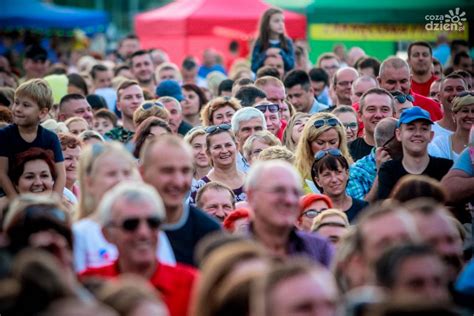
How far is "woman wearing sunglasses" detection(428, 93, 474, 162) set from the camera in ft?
36.6

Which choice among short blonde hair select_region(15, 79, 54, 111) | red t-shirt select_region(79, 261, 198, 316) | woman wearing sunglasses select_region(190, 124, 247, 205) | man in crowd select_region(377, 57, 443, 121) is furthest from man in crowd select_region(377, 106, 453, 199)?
red t-shirt select_region(79, 261, 198, 316)

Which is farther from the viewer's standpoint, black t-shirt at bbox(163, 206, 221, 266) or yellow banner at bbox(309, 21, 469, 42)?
yellow banner at bbox(309, 21, 469, 42)

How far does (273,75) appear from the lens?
15672 mm

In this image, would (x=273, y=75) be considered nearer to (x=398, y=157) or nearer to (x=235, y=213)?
(x=398, y=157)

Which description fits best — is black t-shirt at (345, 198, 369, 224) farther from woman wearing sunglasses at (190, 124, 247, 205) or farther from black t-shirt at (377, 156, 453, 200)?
woman wearing sunglasses at (190, 124, 247, 205)

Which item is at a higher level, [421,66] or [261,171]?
[421,66]

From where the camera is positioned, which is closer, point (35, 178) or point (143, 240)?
point (143, 240)

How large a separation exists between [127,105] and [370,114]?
124 inches

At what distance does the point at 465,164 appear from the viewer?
32.0 ft

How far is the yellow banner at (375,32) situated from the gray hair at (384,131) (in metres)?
8.78

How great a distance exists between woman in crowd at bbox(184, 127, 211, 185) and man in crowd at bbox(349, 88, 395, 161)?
1432 millimetres

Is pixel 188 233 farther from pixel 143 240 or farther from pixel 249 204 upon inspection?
pixel 143 240

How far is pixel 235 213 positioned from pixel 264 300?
350 cm

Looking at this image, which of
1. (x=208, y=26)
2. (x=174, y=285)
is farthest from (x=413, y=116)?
(x=208, y=26)
